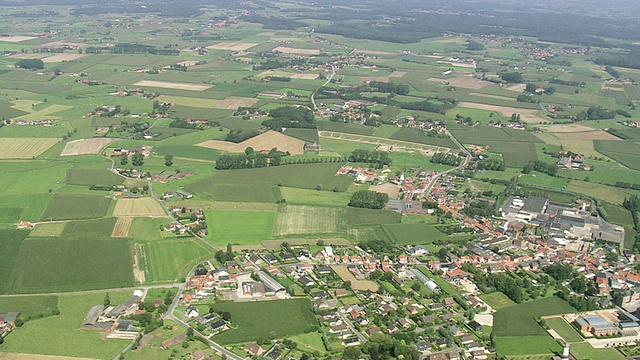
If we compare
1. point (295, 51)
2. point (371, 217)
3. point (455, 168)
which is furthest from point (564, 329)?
point (295, 51)

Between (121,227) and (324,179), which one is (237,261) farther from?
(324,179)

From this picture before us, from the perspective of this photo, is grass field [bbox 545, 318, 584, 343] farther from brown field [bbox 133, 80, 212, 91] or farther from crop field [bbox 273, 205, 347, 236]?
brown field [bbox 133, 80, 212, 91]

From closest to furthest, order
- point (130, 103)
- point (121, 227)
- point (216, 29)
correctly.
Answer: point (121, 227)
point (130, 103)
point (216, 29)

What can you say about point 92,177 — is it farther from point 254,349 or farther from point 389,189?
point 254,349

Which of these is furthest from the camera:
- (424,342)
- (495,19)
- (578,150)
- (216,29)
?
(495,19)

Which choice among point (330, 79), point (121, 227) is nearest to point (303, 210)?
point (121, 227)

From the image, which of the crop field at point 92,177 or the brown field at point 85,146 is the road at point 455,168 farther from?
the brown field at point 85,146

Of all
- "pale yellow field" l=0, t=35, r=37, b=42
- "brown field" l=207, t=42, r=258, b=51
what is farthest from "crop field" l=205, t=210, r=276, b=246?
"pale yellow field" l=0, t=35, r=37, b=42
